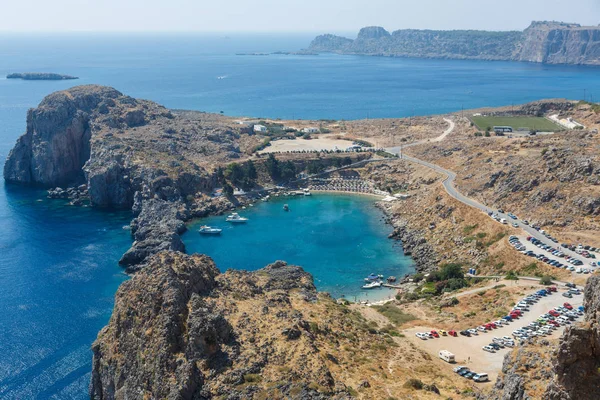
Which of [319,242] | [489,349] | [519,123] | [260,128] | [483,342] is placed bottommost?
[319,242]

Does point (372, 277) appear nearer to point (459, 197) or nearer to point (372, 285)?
point (372, 285)

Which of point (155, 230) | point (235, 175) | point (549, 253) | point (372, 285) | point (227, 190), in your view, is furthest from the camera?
point (235, 175)

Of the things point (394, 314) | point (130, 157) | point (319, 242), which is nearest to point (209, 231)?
point (319, 242)

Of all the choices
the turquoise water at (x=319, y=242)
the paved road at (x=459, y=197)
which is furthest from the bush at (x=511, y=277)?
the turquoise water at (x=319, y=242)

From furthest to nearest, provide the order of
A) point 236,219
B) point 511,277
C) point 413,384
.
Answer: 1. point 236,219
2. point 511,277
3. point 413,384

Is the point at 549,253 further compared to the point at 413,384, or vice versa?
the point at 549,253

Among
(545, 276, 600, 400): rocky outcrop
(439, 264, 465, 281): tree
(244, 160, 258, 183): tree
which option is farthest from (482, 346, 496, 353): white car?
(244, 160, 258, 183): tree

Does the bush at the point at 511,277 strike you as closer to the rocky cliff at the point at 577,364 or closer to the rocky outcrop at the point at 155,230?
the rocky cliff at the point at 577,364
